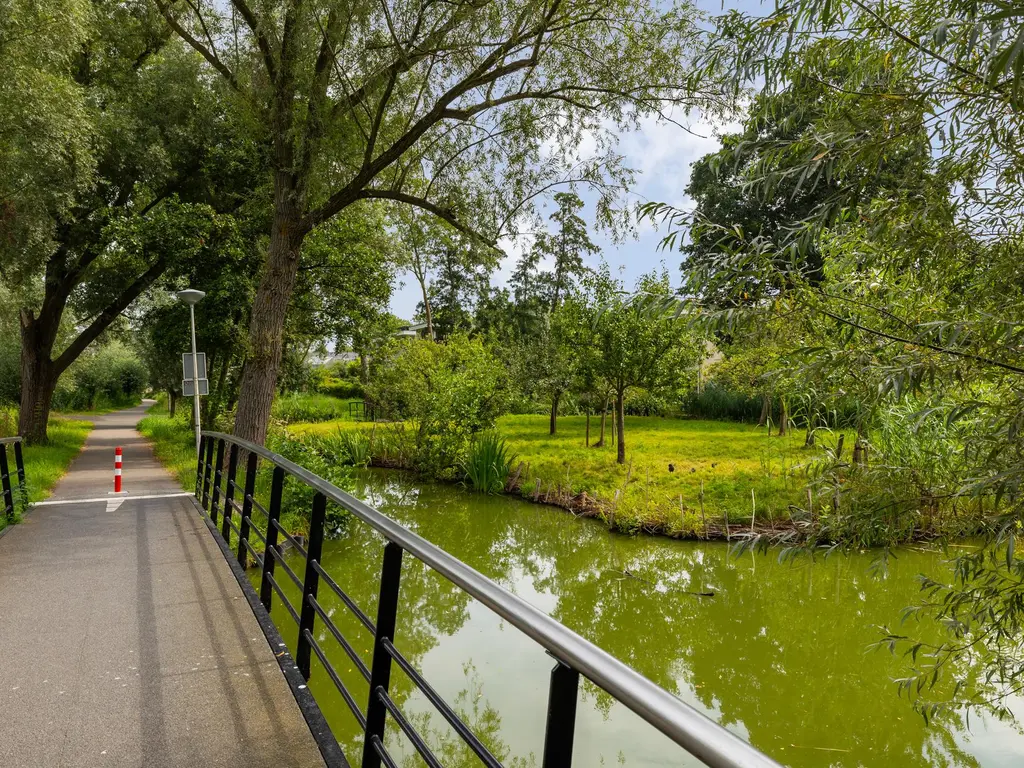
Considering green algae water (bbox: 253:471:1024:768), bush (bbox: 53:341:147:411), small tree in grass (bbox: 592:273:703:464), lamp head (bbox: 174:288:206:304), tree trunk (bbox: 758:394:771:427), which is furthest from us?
bush (bbox: 53:341:147:411)

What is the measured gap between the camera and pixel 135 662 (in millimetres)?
3609

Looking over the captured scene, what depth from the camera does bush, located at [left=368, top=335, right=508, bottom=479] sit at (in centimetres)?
1706

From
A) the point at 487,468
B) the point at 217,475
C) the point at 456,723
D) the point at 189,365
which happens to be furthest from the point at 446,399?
the point at 456,723

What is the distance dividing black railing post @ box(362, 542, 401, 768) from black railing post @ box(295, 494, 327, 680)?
3.08 ft

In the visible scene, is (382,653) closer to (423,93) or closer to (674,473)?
(423,93)

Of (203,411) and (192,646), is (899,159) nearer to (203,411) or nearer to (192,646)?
(192,646)

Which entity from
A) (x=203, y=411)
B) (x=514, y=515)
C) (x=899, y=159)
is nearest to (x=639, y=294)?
(x=899, y=159)

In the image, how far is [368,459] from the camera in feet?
63.6

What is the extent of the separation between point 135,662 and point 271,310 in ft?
25.5

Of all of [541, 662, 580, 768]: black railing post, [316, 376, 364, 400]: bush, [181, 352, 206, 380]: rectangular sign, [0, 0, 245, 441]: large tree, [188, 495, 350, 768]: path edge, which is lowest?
[188, 495, 350, 768]: path edge

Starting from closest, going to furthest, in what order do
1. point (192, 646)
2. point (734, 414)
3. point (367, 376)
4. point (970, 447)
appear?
point (970, 447)
point (192, 646)
point (367, 376)
point (734, 414)

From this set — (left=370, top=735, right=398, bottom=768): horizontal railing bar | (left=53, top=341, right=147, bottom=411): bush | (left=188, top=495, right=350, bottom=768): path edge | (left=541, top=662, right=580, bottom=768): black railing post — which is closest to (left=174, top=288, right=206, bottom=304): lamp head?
(left=188, top=495, right=350, bottom=768): path edge

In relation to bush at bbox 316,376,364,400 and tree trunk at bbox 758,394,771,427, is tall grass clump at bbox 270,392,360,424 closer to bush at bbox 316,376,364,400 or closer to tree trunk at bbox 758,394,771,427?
bush at bbox 316,376,364,400

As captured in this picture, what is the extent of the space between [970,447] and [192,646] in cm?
423
